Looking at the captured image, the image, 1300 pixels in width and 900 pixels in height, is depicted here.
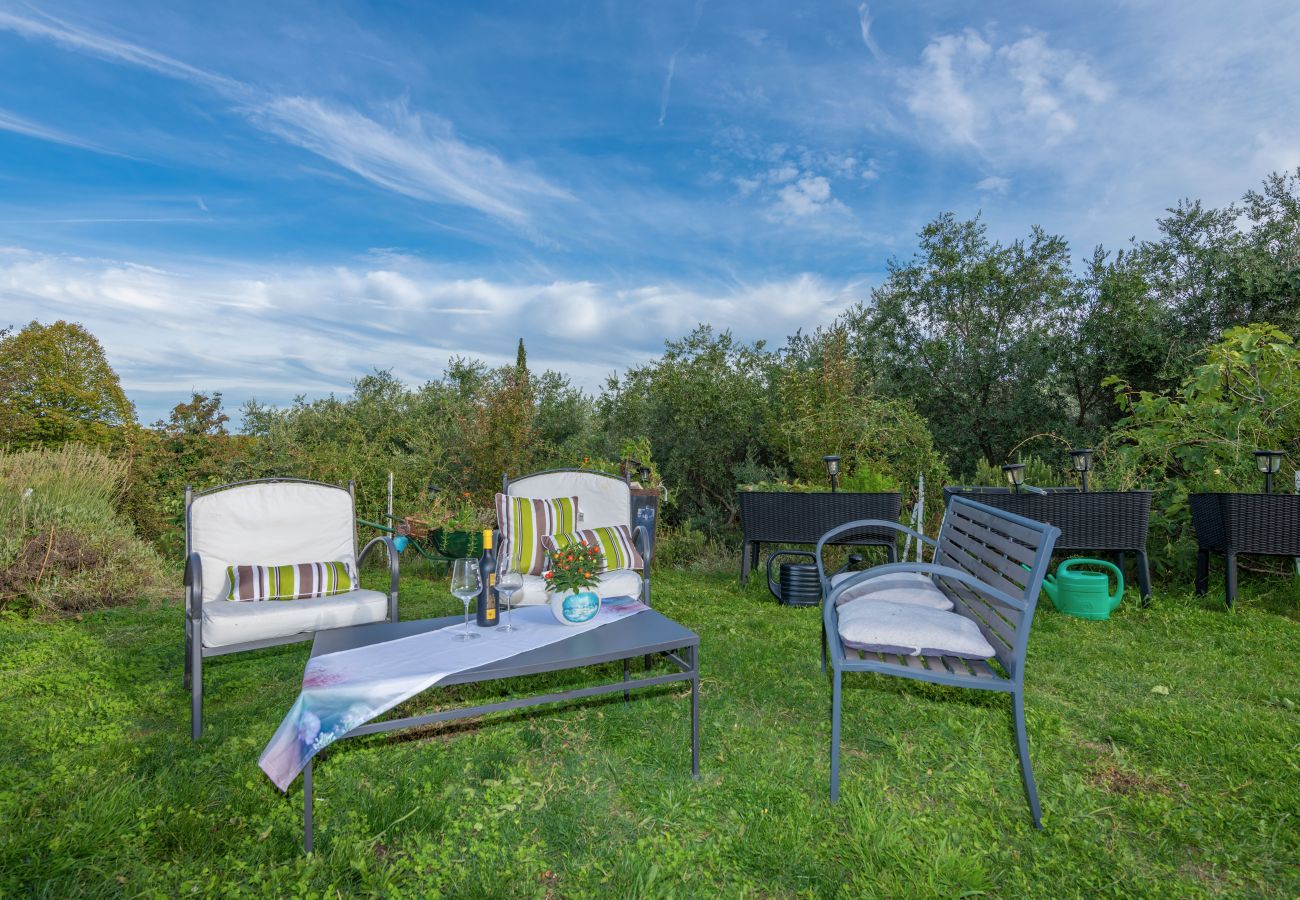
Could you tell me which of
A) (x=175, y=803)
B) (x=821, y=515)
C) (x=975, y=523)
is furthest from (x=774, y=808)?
(x=821, y=515)

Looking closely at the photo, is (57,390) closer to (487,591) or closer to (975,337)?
(487,591)

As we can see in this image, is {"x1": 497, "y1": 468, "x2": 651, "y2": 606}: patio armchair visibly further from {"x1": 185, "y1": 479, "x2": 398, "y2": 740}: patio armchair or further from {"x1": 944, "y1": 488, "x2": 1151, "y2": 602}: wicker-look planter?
{"x1": 944, "y1": 488, "x2": 1151, "y2": 602}: wicker-look planter

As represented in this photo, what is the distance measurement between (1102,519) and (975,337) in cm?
646

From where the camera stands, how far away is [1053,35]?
22.8 ft

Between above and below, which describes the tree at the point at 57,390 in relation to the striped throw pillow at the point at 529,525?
above

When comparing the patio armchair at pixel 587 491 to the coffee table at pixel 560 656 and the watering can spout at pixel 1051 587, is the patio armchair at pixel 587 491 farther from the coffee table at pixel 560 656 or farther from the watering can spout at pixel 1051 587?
the watering can spout at pixel 1051 587

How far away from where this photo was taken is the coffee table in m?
1.89

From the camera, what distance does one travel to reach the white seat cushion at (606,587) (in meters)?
3.34

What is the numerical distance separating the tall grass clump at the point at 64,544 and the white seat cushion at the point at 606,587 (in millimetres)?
3945

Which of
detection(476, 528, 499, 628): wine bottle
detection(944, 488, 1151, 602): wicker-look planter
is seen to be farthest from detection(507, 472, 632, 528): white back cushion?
detection(944, 488, 1151, 602): wicker-look planter

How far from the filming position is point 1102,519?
4.64 metres

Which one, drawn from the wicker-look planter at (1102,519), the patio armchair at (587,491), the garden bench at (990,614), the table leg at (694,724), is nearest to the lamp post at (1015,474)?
the wicker-look planter at (1102,519)

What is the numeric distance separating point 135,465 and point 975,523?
27.0 feet

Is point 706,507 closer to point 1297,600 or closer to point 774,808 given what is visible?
point 1297,600
